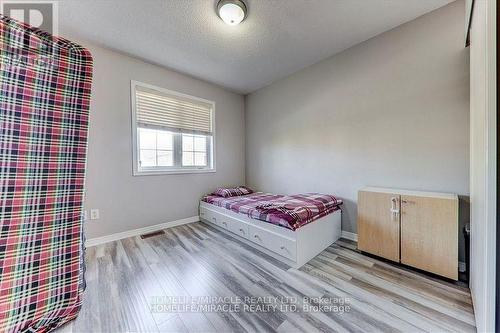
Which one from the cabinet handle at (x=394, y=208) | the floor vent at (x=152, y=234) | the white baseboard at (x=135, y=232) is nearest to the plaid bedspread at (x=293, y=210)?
the cabinet handle at (x=394, y=208)

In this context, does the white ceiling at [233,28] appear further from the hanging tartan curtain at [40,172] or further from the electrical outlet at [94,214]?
the electrical outlet at [94,214]

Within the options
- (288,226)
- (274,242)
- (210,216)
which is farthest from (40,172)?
(210,216)

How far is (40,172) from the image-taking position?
0.56 meters

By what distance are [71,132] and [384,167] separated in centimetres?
263

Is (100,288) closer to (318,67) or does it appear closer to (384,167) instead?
(384,167)

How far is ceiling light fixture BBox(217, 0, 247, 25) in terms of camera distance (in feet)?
5.60

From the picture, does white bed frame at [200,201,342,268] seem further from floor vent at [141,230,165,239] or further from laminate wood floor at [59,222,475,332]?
floor vent at [141,230,165,239]

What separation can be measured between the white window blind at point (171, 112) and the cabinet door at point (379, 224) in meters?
2.64

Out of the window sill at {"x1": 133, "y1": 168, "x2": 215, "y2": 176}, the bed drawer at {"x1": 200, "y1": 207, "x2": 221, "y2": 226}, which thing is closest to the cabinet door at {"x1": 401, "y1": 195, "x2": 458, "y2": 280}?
the bed drawer at {"x1": 200, "y1": 207, "x2": 221, "y2": 226}

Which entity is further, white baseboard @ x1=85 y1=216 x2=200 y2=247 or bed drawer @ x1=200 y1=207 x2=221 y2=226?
bed drawer @ x1=200 y1=207 x2=221 y2=226

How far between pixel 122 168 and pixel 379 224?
10.3 ft

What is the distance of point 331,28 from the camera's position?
2090mm

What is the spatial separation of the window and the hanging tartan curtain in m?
2.28

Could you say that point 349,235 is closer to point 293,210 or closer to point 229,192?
point 293,210
